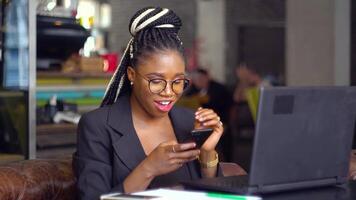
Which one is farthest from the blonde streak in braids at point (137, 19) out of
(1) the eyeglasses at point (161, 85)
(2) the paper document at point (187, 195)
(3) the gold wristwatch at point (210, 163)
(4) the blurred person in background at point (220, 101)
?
(4) the blurred person in background at point (220, 101)

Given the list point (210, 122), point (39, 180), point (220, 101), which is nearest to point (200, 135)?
point (210, 122)

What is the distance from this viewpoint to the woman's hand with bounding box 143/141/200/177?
1962 mm

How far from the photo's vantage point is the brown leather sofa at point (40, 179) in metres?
2.32

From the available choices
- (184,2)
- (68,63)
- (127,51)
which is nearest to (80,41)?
(68,63)

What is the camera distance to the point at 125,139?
229cm

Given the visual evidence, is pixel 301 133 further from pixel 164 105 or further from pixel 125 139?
pixel 125 139

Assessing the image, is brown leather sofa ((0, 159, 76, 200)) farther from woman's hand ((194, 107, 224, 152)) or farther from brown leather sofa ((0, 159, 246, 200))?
woman's hand ((194, 107, 224, 152))

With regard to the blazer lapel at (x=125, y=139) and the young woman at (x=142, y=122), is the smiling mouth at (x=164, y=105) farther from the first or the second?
the blazer lapel at (x=125, y=139)

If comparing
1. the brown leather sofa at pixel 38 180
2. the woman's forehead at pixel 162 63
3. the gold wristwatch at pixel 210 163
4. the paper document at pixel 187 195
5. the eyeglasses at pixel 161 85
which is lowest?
the brown leather sofa at pixel 38 180

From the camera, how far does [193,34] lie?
10.3 meters

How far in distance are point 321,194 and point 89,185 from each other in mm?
718

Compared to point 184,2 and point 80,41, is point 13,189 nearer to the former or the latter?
point 80,41

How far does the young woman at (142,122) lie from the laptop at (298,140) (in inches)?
12.7

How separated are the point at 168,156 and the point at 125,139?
349 mm
